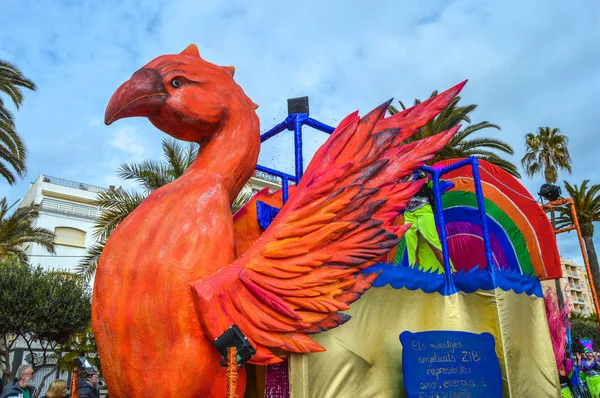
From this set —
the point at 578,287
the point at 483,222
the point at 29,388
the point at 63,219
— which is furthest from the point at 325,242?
the point at 578,287

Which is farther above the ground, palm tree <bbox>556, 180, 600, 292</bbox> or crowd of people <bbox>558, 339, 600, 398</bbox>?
palm tree <bbox>556, 180, 600, 292</bbox>

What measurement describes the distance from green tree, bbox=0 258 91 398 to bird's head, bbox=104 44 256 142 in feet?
35.6

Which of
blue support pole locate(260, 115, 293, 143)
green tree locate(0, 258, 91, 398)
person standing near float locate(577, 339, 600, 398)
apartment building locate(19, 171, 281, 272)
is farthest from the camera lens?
apartment building locate(19, 171, 281, 272)

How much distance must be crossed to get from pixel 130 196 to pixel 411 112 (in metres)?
9.02

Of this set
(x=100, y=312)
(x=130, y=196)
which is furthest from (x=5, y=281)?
(x=100, y=312)

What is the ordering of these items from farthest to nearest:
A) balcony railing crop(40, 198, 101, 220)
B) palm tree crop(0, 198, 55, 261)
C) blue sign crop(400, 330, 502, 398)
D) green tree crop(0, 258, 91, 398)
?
1. balcony railing crop(40, 198, 101, 220)
2. palm tree crop(0, 198, 55, 261)
3. green tree crop(0, 258, 91, 398)
4. blue sign crop(400, 330, 502, 398)

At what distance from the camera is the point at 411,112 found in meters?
3.97

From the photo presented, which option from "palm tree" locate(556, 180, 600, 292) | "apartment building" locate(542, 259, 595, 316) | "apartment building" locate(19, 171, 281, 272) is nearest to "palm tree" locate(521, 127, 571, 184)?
"palm tree" locate(556, 180, 600, 292)

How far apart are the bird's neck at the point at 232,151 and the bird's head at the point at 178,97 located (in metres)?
0.07

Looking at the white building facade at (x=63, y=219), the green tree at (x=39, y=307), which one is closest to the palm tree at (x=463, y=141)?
the green tree at (x=39, y=307)

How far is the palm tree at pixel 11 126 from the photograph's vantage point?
477 inches

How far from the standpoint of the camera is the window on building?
22.7 meters

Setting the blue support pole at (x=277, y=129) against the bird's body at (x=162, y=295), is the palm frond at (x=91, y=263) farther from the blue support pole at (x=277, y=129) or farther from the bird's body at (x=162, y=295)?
the bird's body at (x=162, y=295)

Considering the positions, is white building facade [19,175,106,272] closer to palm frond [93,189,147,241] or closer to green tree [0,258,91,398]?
green tree [0,258,91,398]
